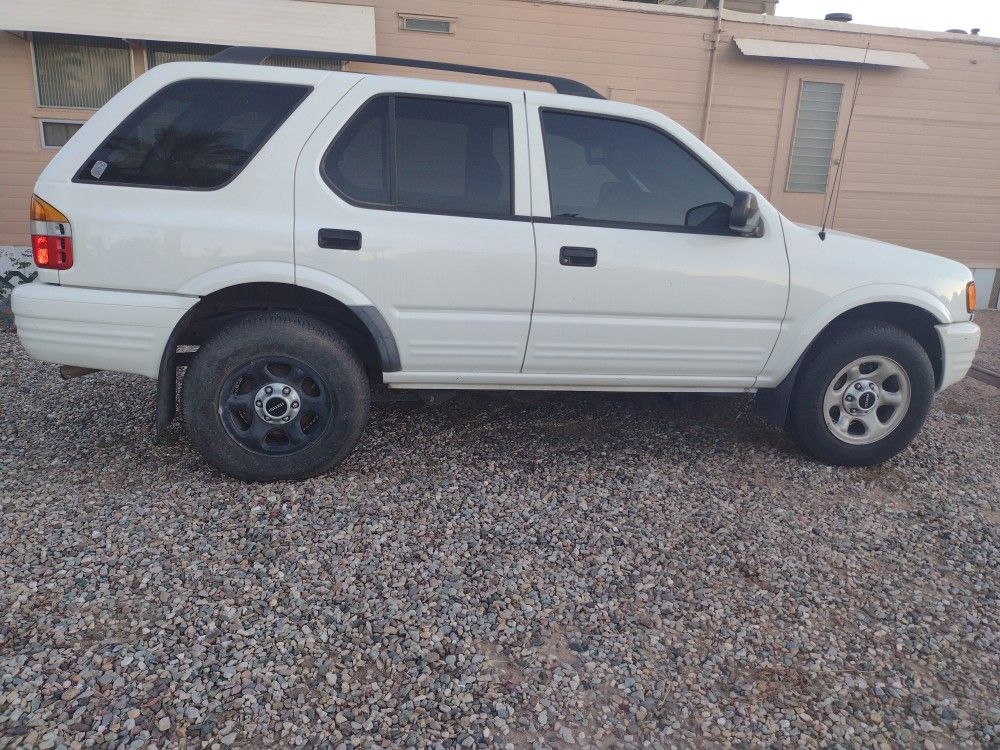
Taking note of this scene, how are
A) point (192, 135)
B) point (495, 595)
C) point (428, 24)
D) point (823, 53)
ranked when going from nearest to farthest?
point (495, 595) < point (192, 135) < point (428, 24) < point (823, 53)

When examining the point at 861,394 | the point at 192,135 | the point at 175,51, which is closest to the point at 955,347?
the point at 861,394

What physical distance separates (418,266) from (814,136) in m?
7.92

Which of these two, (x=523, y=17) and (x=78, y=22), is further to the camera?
(x=523, y=17)

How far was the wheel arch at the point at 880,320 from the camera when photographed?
13.1 feet

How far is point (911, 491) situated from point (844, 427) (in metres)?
0.47

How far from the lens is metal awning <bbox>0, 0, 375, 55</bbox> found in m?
6.90

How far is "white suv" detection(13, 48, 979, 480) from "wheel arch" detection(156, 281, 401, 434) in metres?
0.01

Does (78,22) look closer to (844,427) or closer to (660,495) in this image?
(660,495)

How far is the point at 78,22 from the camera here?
6.95 m

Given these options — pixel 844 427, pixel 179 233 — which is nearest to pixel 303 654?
pixel 179 233

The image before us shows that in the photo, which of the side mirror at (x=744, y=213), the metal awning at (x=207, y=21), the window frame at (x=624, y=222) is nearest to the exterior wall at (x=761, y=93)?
the metal awning at (x=207, y=21)

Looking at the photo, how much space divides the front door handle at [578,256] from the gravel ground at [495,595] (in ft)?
3.69

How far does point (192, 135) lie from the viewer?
329 centimetres

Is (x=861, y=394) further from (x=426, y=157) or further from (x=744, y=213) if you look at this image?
(x=426, y=157)
